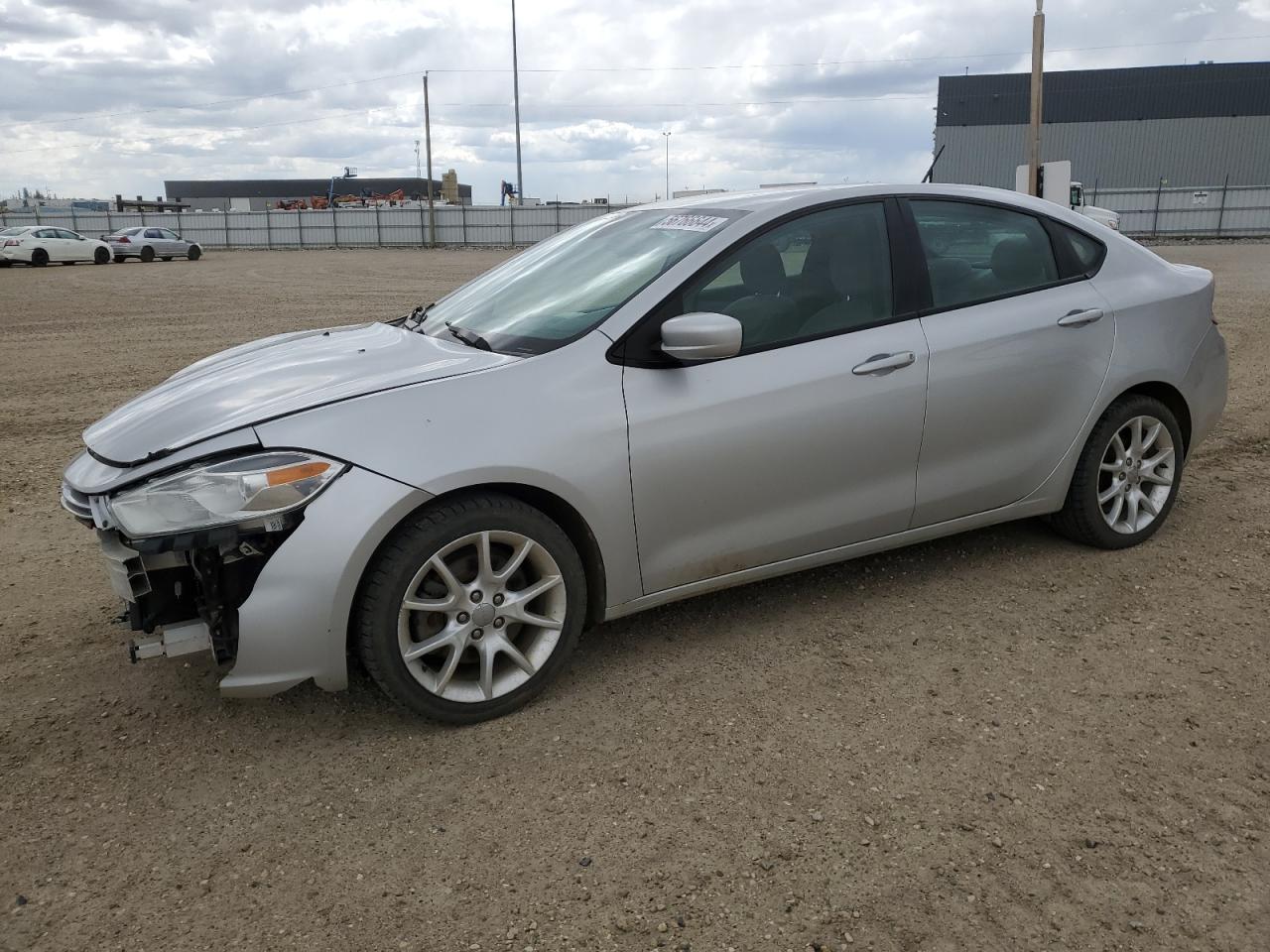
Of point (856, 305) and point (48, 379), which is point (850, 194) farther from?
point (48, 379)

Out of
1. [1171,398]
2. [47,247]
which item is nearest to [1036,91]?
[1171,398]

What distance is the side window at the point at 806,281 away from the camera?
11.8 feet

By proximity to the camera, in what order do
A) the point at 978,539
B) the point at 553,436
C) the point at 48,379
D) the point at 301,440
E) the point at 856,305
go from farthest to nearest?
the point at 48,379 < the point at 978,539 < the point at 856,305 < the point at 553,436 < the point at 301,440

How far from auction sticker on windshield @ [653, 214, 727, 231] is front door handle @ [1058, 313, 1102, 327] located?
4.92ft

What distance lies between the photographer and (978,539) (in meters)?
4.83

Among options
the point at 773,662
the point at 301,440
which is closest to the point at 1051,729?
the point at 773,662

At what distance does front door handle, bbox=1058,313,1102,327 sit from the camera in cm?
418

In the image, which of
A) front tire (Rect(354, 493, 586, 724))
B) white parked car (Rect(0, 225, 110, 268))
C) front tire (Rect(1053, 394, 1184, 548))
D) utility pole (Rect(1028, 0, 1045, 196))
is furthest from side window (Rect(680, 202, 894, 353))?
white parked car (Rect(0, 225, 110, 268))

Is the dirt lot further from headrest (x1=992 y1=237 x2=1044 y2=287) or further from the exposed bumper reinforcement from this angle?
headrest (x1=992 y1=237 x2=1044 y2=287)

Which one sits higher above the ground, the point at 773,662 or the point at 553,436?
the point at 553,436

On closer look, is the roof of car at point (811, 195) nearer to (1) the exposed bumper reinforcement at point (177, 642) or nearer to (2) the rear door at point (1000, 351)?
(2) the rear door at point (1000, 351)

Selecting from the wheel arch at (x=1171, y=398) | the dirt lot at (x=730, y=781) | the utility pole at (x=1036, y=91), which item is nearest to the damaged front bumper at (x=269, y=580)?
the dirt lot at (x=730, y=781)

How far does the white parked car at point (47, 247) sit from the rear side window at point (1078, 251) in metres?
33.1

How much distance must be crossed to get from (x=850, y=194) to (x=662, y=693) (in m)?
2.03
